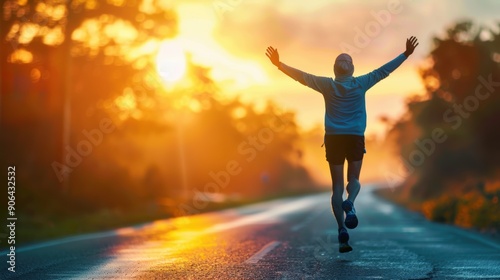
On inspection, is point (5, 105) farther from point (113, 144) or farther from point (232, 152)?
point (232, 152)

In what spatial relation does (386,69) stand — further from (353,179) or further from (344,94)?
(353,179)

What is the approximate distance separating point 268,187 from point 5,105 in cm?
5942

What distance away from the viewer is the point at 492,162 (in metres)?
39.4

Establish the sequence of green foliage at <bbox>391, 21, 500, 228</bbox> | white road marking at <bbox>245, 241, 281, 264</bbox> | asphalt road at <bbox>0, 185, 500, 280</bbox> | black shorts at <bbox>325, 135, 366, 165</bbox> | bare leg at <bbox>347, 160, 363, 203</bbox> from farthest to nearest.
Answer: green foliage at <bbox>391, 21, 500, 228</bbox>, white road marking at <bbox>245, 241, 281, 264</bbox>, bare leg at <bbox>347, 160, 363, 203</bbox>, black shorts at <bbox>325, 135, 366, 165</bbox>, asphalt road at <bbox>0, 185, 500, 280</bbox>

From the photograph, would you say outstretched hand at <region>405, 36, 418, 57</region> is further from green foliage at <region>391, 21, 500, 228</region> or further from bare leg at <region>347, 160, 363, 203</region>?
green foliage at <region>391, 21, 500, 228</region>

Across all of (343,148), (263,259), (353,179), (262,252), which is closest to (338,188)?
(353,179)

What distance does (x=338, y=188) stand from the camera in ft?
25.4

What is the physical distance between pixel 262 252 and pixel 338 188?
63.2 inches

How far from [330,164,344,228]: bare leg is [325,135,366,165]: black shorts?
3.4 inches

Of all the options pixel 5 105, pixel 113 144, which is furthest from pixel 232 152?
pixel 5 105

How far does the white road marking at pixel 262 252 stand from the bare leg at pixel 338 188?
103 cm

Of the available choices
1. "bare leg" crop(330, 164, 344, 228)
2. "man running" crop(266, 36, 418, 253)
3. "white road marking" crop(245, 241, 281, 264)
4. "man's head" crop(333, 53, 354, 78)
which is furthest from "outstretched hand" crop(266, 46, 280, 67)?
"white road marking" crop(245, 241, 281, 264)

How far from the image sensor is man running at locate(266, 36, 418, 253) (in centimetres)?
761

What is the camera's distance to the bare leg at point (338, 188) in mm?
7672
